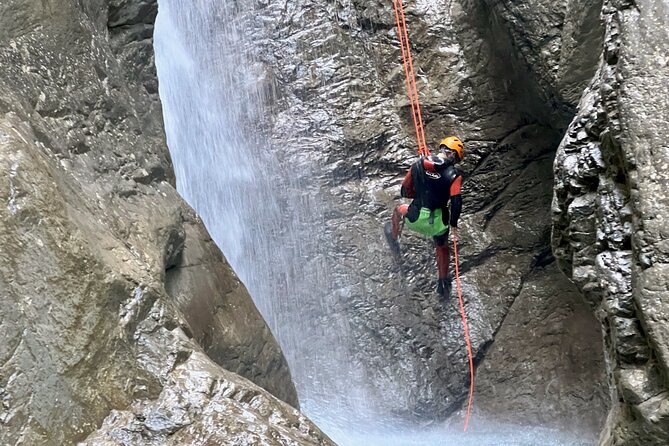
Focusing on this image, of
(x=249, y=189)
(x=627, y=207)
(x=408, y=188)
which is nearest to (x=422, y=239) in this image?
(x=408, y=188)

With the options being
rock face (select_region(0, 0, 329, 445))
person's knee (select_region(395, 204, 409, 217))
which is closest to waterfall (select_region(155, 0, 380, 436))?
person's knee (select_region(395, 204, 409, 217))

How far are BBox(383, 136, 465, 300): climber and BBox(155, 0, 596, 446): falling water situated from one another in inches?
48.2

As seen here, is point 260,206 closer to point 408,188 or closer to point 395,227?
point 395,227

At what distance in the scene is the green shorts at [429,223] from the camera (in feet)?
21.3

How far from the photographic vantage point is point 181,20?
8.41m

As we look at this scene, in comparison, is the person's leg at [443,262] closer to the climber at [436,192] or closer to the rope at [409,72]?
the climber at [436,192]

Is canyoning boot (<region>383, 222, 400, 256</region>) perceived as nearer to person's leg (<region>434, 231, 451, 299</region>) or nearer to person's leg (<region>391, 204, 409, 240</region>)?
→ person's leg (<region>391, 204, 409, 240</region>)

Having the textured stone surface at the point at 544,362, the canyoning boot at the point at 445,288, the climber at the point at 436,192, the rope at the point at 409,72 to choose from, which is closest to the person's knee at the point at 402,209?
the climber at the point at 436,192

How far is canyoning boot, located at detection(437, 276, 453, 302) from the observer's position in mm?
7168

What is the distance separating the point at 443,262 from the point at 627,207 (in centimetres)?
420

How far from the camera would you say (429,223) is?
653cm

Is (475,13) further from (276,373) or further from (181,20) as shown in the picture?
(276,373)

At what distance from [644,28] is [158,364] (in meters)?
2.49

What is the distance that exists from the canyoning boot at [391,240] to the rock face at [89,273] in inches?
108
